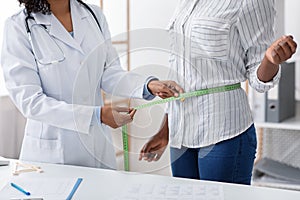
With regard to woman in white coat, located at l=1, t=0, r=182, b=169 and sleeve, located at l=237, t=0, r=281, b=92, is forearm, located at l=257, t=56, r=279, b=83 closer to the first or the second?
sleeve, located at l=237, t=0, r=281, b=92

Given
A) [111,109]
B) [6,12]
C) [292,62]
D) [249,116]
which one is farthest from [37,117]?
[292,62]

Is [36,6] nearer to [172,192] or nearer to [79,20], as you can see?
[79,20]

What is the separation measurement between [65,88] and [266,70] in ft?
2.03

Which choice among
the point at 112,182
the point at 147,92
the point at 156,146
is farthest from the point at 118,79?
the point at 112,182

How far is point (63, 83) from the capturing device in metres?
1.71

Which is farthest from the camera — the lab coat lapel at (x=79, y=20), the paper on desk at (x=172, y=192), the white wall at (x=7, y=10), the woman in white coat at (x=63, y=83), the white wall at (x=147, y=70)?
the white wall at (x=7, y=10)

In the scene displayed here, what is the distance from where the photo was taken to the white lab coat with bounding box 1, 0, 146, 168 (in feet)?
5.41

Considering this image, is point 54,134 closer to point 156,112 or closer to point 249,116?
point 156,112

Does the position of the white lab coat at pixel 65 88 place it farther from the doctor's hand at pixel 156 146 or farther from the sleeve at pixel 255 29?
the sleeve at pixel 255 29

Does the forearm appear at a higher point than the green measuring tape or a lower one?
higher

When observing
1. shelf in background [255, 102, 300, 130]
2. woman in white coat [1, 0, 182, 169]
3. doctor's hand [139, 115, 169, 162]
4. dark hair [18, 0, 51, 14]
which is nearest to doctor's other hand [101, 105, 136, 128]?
woman in white coat [1, 0, 182, 169]

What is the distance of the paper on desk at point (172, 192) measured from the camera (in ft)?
4.55

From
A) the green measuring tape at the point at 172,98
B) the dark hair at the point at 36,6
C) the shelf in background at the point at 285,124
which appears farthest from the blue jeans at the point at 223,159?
the shelf in background at the point at 285,124

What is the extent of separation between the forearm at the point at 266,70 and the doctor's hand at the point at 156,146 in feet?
1.11
